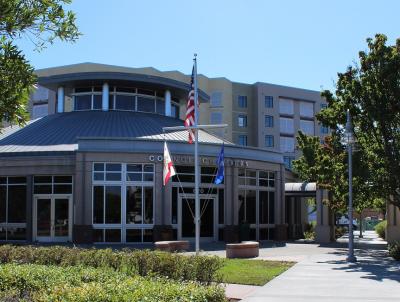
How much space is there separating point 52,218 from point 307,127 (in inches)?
2592

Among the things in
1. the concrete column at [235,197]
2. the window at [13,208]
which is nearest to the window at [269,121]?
the concrete column at [235,197]

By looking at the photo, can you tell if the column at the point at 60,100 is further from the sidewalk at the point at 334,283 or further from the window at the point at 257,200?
the sidewalk at the point at 334,283

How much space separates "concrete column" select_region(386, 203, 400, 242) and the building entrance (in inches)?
366

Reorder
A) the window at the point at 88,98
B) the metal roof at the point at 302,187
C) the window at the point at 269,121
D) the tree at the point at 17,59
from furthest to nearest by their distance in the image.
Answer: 1. the window at the point at 269,121
2. the metal roof at the point at 302,187
3. the window at the point at 88,98
4. the tree at the point at 17,59

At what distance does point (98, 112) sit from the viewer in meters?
38.3

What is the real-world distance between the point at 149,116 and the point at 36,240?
38.8 ft

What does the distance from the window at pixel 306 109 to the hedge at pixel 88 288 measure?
82.6 m

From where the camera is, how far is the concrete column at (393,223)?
98.4ft

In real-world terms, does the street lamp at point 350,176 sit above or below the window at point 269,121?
below

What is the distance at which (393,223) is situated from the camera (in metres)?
30.3

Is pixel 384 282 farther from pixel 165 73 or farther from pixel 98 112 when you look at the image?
pixel 165 73

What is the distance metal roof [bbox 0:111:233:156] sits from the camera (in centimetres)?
3278

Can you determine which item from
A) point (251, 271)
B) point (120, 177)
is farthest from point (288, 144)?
point (251, 271)

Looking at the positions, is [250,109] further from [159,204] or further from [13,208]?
[13,208]
